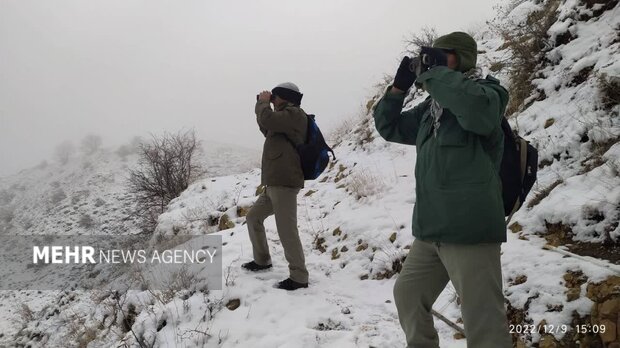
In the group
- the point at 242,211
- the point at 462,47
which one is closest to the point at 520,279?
the point at 462,47

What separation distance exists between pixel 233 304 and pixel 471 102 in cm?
323

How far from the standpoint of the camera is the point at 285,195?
4.16 m

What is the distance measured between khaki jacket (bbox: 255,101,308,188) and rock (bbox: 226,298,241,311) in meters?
1.28

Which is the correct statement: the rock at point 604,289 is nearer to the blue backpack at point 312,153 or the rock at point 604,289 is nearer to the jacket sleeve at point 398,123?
the jacket sleeve at point 398,123

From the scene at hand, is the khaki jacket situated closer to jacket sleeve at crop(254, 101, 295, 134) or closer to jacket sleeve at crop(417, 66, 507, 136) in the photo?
jacket sleeve at crop(254, 101, 295, 134)

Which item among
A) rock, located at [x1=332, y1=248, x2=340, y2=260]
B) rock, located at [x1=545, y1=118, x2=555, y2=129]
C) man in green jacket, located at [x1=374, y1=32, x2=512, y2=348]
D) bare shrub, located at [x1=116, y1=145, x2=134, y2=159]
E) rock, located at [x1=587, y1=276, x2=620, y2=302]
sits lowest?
bare shrub, located at [x1=116, y1=145, x2=134, y2=159]

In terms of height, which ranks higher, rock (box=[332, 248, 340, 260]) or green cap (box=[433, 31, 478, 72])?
green cap (box=[433, 31, 478, 72])

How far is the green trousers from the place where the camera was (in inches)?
74.0

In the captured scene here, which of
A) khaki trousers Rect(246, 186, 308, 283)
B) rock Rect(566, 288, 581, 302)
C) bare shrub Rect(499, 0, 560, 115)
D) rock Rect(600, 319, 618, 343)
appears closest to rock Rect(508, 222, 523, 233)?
rock Rect(566, 288, 581, 302)

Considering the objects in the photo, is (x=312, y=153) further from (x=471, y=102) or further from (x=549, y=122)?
(x=549, y=122)

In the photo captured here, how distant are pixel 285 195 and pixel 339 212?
10.2 feet

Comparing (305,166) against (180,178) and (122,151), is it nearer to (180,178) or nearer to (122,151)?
(180,178)

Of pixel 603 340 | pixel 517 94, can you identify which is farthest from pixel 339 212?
pixel 603 340

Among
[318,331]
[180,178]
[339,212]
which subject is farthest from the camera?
[180,178]
